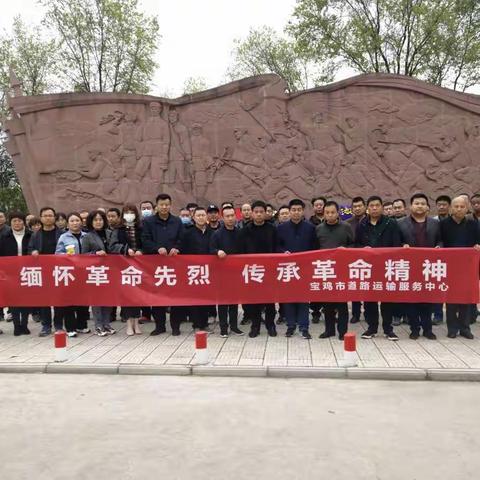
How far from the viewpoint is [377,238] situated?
6.04 meters

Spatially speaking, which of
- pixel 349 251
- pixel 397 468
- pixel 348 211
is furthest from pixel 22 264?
pixel 348 211

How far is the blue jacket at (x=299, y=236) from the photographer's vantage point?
6109mm

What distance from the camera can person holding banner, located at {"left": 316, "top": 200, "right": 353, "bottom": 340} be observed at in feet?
19.4

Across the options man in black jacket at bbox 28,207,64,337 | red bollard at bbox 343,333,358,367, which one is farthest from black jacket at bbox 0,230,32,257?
red bollard at bbox 343,333,358,367

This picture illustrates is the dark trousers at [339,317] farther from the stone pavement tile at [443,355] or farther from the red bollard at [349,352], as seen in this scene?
the red bollard at [349,352]

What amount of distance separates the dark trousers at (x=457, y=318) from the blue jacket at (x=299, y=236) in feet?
6.03

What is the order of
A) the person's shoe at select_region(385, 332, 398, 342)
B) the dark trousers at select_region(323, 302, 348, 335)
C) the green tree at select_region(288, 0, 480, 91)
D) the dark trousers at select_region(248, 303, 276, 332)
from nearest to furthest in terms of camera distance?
the person's shoe at select_region(385, 332, 398, 342)
the dark trousers at select_region(323, 302, 348, 335)
the dark trousers at select_region(248, 303, 276, 332)
the green tree at select_region(288, 0, 480, 91)

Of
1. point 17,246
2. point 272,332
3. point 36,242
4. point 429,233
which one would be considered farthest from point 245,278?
point 17,246

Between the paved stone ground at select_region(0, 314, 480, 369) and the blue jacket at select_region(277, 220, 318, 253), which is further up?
the blue jacket at select_region(277, 220, 318, 253)

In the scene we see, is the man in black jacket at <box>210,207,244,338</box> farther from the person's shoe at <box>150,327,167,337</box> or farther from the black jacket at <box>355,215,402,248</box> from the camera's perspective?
the black jacket at <box>355,215,402,248</box>

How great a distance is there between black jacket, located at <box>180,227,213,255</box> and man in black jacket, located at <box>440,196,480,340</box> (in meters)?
3.07

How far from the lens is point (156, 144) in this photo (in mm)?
12445

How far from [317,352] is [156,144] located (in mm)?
8637

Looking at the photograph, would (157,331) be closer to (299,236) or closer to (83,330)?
(83,330)
